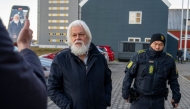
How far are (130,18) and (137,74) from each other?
29333 millimetres

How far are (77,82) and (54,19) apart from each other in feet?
246

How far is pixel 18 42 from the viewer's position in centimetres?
119

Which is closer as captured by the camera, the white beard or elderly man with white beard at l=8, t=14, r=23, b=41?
elderly man with white beard at l=8, t=14, r=23, b=41

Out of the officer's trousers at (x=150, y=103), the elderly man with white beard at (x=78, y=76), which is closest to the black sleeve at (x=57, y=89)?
the elderly man with white beard at (x=78, y=76)

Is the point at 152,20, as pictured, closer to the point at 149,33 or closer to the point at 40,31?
the point at 149,33

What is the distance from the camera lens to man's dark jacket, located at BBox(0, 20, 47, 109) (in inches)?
34.4

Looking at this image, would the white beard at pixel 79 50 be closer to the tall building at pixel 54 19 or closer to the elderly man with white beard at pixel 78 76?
the elderly man with white beard at pixel 78 76

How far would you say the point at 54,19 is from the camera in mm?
76375

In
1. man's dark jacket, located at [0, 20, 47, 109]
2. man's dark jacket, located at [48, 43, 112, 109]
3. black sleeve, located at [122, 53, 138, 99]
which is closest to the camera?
man's dark jacket, located at [0, 20, 47, 109]

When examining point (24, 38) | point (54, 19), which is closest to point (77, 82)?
point (24, 38)

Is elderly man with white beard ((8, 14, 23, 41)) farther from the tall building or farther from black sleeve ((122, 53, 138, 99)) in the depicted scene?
the tall building

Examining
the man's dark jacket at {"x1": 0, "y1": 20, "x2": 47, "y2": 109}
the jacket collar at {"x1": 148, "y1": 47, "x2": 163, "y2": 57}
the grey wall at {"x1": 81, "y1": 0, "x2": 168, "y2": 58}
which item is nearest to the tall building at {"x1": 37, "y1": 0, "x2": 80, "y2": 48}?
the grey wall at {"x1": 81, "y1": 0, "x2": 168, "y2": 58}

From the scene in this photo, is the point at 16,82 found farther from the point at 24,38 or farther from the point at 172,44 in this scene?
the point at 172,44

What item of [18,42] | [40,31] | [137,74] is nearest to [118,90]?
[137,74]
